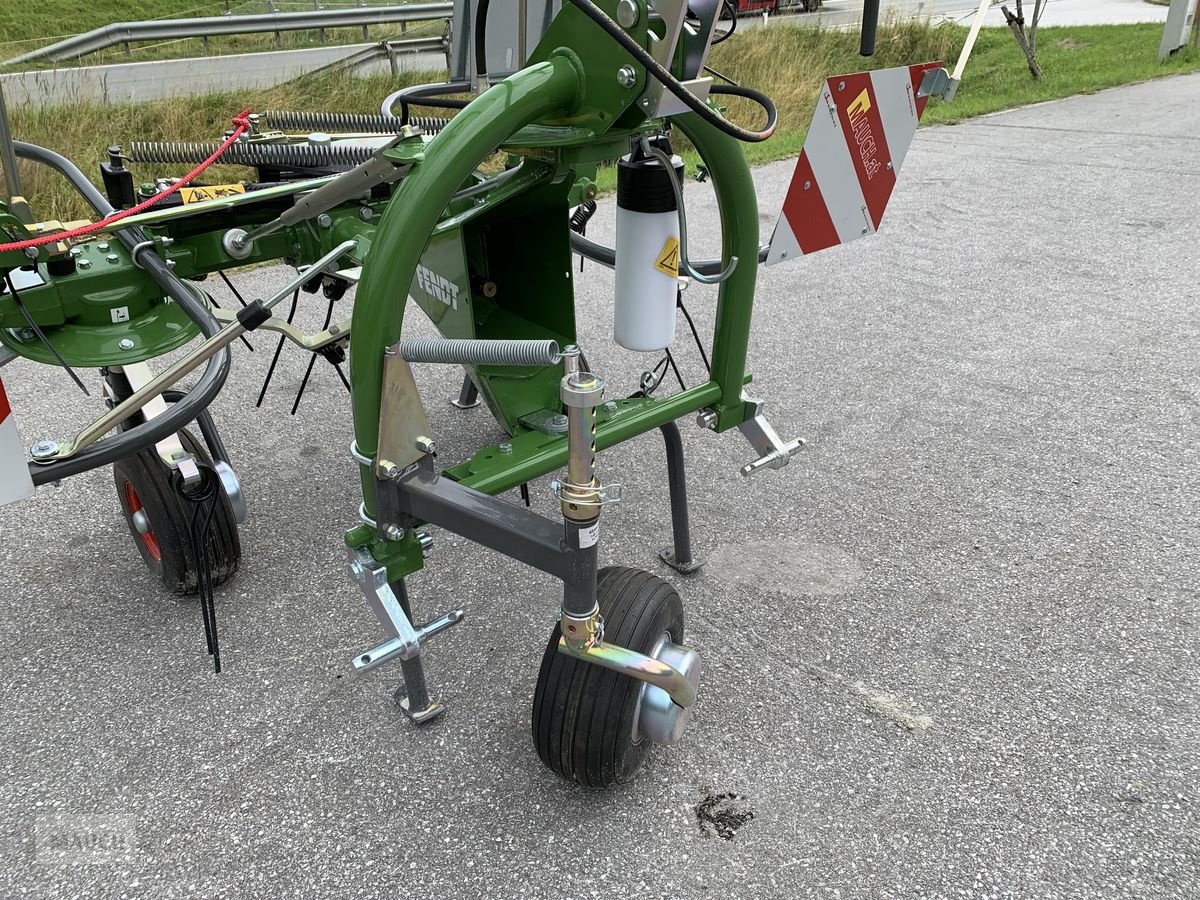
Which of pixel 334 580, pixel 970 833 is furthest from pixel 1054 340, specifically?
pixel 334 580

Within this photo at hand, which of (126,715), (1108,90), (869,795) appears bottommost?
(126,715)

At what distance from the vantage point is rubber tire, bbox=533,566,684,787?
1612 millimetres

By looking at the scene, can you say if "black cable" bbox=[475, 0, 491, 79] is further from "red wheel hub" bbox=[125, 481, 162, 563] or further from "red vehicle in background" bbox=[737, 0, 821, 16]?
"red wheel hub" bbox=[125, 481, 162, 563]

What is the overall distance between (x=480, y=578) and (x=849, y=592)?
0.98 meters

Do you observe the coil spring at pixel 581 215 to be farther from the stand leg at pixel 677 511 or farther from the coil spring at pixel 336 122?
the stand leg at pixel 677 511

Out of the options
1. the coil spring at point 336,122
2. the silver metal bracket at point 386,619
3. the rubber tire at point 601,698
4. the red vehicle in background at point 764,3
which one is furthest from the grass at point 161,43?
the rubber tire at point 601,698

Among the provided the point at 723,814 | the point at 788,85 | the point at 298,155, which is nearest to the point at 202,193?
the point at 298,155

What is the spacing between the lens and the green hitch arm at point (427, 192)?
1.45m

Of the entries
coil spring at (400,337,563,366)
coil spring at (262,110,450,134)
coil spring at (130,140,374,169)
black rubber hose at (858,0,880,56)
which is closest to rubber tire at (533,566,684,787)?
coil spring at (400,337,563,366)

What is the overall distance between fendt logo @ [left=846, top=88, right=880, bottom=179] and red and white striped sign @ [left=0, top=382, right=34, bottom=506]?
5.72 ft

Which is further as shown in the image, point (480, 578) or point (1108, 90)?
point (1108, 90)

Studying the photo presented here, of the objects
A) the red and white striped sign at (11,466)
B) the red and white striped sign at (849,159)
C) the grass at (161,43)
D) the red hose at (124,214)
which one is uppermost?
the red and white striped sign at (849,159)

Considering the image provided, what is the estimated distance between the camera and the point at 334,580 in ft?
7.84

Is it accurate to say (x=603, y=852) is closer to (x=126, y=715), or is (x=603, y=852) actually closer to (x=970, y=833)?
(x=970, y=833)
